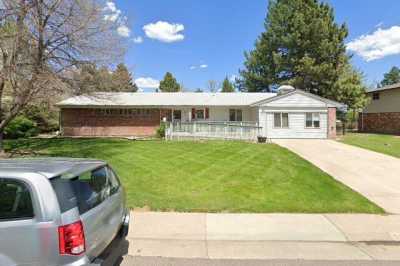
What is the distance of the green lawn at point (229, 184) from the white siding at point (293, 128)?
10845 mm

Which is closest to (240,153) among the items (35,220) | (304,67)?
(35,220)

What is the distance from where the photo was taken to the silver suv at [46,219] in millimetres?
2693

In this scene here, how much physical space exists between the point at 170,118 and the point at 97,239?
23.6 meters

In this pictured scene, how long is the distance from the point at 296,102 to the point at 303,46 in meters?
13.3

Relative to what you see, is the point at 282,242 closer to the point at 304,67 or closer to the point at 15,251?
the point at 15,251

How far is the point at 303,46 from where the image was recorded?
3388 centimetres

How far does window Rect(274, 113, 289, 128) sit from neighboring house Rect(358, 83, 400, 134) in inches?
572

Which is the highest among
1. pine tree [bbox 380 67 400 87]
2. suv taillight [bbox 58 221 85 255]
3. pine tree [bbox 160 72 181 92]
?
pine tree [bbox 380 67 400 87]

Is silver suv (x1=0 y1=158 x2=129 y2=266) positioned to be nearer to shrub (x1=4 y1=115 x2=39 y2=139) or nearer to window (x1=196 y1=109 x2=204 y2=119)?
shrub (x1=4 y1=115 x2=39 y2=139)

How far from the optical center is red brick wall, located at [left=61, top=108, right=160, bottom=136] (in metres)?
25.3

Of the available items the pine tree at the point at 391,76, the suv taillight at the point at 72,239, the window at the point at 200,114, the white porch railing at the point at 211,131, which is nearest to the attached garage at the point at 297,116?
the white porch railing at the point at 211,131

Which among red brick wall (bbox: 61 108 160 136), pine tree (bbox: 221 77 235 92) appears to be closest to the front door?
red brick wall (bbox: 61 108 160 136)

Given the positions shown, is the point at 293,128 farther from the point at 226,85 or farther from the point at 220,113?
the point at 226,85

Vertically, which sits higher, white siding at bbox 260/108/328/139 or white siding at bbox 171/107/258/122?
white siding at bbox 171/107/258/122
